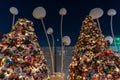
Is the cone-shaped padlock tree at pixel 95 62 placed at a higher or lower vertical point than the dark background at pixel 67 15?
lower

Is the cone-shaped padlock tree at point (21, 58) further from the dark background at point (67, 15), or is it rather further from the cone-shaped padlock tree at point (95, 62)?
the dark background at point (67, 15)

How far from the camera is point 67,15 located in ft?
16.6

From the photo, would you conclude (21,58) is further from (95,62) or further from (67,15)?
(67,15)

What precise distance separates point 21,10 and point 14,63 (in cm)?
327

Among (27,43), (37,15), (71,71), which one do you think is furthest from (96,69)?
(37,15)

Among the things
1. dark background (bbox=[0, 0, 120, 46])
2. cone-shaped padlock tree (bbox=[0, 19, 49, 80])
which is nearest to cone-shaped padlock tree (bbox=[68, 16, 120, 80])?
cone-shaped padlock tree (bbox=[0, 19, 49, 80])

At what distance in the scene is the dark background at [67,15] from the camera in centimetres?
488

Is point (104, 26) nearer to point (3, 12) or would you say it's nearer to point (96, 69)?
point (3, 12)

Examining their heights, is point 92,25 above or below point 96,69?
above

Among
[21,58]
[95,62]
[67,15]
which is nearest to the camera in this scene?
[21,58]

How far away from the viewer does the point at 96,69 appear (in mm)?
1955

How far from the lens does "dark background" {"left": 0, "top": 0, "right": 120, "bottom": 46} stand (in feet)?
16.0

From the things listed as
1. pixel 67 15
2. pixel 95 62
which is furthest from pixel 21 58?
pixel 67 15

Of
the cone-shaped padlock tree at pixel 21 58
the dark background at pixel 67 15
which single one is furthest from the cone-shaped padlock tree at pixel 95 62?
the dark background at pixel 67 15
